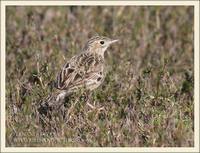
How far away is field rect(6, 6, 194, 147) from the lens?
8250mm

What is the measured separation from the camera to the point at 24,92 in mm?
9508

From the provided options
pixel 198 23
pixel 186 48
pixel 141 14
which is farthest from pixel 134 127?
pixel 141 14

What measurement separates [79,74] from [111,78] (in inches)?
30.8

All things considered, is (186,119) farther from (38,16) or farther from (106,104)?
(38,16)

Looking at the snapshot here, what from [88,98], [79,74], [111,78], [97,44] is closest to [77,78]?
[79,74]

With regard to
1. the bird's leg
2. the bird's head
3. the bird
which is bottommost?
the bird's leg

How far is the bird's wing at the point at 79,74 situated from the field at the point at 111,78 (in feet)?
0.62

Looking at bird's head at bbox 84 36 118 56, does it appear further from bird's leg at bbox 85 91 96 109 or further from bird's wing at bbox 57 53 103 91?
bird's leg at bbox 85 91 96 109

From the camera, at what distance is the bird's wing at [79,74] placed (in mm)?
9000

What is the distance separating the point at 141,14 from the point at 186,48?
1.58 m

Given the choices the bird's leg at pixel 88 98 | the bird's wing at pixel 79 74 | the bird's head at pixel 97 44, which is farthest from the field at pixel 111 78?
the bird's head at pixel 97 44

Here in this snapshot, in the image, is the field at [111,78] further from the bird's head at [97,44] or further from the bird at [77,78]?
the bird's head at [97,44]

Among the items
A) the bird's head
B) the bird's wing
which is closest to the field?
the bird's wing

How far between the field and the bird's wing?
19 cm
